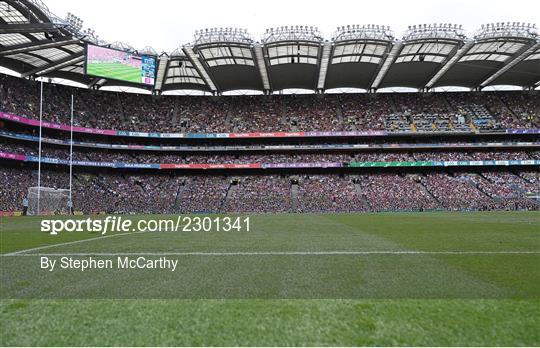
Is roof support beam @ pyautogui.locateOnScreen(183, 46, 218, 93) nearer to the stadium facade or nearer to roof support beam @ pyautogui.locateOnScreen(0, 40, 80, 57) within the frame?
the stadium facade

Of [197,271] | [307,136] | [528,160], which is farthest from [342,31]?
[197,271]

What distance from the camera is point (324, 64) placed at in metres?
49.5

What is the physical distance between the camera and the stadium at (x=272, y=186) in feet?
13.3

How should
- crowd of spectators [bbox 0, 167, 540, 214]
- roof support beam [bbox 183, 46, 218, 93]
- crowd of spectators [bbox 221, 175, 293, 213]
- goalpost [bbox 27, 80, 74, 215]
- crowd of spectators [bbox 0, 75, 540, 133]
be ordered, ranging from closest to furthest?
goalpost [bbox 27, 80, 74, 215]
roof support beam [bbox 183, 46, 218, 93]
crowd of spectators [bbox 0, 167, 540, 214]
crowd of spectators [bbox 221, 175, 293, 213]
crowd of spectators [bbox 0, 75, 540, 133]

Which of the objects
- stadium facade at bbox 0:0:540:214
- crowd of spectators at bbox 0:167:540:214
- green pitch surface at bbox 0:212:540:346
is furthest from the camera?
crowd of spectators at bbox 0:167:540:214

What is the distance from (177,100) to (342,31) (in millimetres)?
30829

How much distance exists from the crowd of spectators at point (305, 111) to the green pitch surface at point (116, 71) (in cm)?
1713

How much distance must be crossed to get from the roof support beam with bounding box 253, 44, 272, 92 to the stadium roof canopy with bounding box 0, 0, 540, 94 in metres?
0.11

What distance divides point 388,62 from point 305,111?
16123mm

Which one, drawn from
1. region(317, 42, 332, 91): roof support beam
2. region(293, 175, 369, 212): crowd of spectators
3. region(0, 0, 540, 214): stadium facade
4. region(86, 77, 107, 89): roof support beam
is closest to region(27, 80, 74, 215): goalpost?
region(0, 0, 540, 214): stadium facade

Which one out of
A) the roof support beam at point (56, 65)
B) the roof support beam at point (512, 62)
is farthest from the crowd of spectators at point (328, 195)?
the roof support beam at point (56, 65)

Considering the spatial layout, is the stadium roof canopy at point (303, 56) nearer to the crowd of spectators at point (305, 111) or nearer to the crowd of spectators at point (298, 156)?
the crowd of spectators at point (305, 111)

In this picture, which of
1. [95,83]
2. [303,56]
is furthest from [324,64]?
[95,83]

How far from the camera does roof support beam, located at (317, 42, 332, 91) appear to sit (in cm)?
4416
